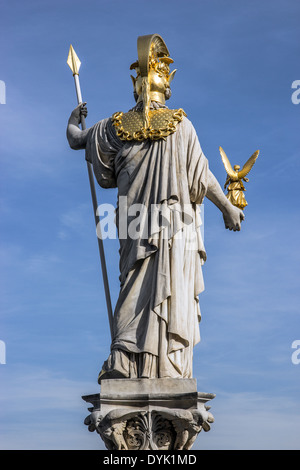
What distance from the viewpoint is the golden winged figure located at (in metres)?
16.9

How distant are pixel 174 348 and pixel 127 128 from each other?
13.1 feet

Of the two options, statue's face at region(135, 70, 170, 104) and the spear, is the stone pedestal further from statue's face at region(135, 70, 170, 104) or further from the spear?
statue's face at region(135, 70, 170, 104)

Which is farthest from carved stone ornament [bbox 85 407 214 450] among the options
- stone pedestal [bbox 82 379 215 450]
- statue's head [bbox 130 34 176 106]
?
statue's head [bbox 130 34 176 106]

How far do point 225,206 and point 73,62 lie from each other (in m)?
4.26

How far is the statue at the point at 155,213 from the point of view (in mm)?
14477

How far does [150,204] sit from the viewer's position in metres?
15.2

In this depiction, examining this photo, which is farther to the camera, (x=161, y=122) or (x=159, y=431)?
(x=161, y=122)

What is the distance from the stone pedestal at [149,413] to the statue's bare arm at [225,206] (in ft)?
11.9

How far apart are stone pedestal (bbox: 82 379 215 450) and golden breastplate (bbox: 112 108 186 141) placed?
14.0 feet

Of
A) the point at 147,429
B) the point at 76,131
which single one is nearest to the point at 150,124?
the point at 76,131

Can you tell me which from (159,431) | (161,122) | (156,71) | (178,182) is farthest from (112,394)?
(156,71)

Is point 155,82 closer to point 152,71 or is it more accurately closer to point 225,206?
point 152,71

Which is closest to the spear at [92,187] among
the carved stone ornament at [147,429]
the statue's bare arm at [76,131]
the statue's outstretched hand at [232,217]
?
the statue's bare arm at [76,131]

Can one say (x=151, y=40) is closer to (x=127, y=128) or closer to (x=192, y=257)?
(x=127, y=128)
